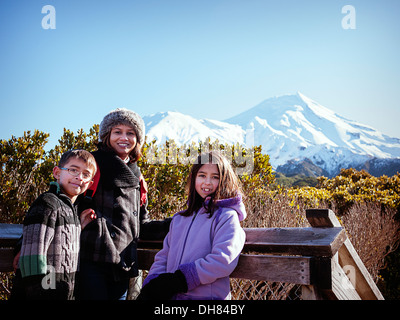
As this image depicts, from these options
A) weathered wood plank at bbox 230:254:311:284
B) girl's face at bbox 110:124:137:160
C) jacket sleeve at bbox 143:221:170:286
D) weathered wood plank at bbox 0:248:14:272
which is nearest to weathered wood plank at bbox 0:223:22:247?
weathered wood plank at bbox 0:248:14:272

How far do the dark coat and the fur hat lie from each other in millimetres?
236

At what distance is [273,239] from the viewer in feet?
6.33

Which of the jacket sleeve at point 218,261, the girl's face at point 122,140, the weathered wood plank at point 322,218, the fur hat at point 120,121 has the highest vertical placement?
the fur hat at point 120,121

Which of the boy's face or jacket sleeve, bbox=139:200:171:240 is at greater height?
the boy's face

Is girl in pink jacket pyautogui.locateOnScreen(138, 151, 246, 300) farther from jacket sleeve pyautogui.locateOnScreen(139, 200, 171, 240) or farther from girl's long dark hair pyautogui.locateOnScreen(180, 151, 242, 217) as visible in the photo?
jacket sleeve pyautogui.locateOnScreen(139, 200, 171, 240)

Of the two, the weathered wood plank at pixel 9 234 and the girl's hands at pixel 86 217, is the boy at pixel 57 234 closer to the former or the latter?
the girl's hands at pixel 86 217

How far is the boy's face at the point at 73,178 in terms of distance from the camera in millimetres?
1956

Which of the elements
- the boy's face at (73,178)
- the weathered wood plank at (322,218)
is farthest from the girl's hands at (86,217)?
the weathered wood plank at (322,218)

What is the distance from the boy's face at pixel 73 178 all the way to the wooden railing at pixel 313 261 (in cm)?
103

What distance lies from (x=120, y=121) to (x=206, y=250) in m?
1.13

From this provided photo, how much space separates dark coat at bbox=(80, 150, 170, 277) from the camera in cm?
198

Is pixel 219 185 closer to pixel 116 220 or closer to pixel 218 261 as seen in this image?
pixel 218 261

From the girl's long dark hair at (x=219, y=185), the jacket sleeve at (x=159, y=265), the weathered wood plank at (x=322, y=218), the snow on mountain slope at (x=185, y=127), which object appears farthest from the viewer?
the snow on mountain slope at (x=185, y=127)
